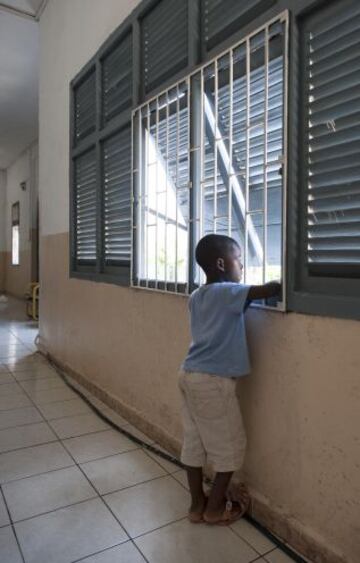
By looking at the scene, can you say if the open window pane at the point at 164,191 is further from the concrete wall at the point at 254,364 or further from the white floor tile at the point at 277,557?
the white floor tile at the point at 277,557

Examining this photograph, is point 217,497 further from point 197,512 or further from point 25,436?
point 25,436

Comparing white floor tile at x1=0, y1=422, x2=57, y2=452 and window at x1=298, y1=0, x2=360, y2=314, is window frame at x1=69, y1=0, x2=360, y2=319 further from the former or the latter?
white floor tile at x1=0, y1=422, x2=57, y2=452

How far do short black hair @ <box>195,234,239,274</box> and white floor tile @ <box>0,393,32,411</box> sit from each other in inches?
78.2

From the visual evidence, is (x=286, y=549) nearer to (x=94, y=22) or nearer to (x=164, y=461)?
(x=164, y=461)

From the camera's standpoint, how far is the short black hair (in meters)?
1.59

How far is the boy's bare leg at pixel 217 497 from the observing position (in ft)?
5.12

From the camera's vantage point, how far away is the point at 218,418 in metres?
1.55

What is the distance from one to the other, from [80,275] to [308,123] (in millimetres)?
2377

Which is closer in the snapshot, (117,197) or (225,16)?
(225,16)

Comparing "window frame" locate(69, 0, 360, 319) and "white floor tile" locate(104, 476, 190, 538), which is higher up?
"window frame" locate(69, 0, 360, 319)

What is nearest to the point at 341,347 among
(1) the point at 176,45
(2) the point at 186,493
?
(2) the point at 186,493

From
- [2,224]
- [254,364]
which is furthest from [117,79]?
[2,224]

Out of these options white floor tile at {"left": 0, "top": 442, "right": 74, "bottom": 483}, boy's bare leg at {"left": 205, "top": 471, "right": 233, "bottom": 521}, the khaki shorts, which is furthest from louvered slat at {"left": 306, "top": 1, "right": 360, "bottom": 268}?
white floor tile at {"left": 0, "top": 442, "right": 74, "bottom": 483}

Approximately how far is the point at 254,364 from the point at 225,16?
1.52 meters
